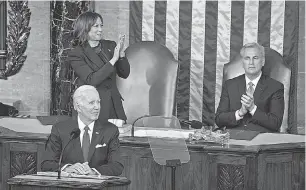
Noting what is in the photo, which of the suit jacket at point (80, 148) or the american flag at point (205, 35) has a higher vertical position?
the american flag at point (205, 35)

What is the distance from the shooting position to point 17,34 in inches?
364

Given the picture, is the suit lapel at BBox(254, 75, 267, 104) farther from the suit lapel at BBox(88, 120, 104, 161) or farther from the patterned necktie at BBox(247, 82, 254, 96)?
the suit lapel at BBox(88, 120, 104, 161)

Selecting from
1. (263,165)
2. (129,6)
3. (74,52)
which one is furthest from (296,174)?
(129,6)

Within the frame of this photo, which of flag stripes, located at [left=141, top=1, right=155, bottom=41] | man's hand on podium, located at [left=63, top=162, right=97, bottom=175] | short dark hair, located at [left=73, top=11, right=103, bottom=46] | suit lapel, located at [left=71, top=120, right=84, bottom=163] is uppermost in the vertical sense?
flag stripes, located at [left=141, top=1, right=155, bottom=41]

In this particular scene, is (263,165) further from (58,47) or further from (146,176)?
(58,47)

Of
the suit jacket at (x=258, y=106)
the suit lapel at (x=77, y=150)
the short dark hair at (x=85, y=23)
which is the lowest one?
the suit lapel at (x=77, y=150)

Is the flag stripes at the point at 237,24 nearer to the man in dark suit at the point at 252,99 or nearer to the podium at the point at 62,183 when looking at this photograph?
the man in dark suit at the point at 252,99

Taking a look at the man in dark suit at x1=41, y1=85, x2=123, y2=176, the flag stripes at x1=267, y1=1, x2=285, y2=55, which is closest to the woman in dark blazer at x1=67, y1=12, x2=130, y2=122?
the man in dark suit at x1=41, y1=85, x2=123, y2=176

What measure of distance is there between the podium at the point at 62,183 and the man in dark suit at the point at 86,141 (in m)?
0.46

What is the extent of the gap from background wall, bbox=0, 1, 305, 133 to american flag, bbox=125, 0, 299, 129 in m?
0.27

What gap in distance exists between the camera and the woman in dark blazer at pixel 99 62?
23.7 ft

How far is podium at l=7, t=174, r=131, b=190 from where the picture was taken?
5105 millimetres

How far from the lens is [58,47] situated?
909 centimetres

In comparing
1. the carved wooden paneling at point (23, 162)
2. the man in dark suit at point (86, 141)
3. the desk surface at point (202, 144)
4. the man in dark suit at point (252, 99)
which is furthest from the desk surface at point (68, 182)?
the man in dark suit at point (252, 99)
